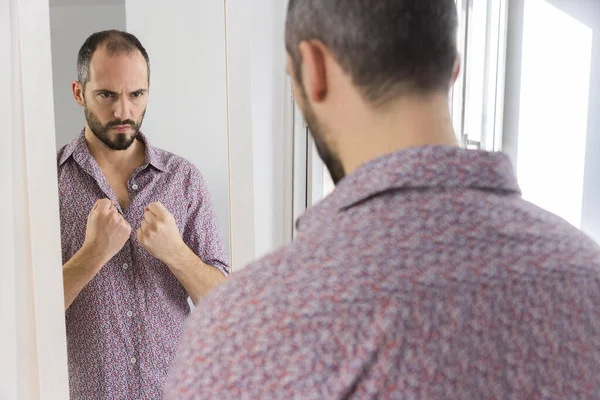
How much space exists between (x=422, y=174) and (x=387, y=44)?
10 centimetres

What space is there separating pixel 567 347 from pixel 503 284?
0.19ft

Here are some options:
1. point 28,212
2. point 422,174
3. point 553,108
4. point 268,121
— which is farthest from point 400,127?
point 553,108

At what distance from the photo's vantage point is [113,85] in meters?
0.96

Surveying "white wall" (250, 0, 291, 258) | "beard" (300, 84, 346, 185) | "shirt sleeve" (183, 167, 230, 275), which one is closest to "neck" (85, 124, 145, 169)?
"shirt sleeve" (183, 167, 230, 275)

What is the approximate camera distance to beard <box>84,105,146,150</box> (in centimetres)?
94

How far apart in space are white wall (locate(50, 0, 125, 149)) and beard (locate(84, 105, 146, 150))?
0.01 meters

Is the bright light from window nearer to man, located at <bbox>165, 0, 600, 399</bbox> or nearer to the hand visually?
the hand

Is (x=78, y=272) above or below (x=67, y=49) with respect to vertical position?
below

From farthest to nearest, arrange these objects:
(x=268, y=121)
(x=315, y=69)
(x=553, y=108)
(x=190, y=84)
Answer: (x=553, y=108) < (x=268, y=121) < (x=190, y=84) < (x=315, y=69)

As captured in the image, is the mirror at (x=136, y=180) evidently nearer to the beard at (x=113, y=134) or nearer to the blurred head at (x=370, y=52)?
the beard at (x=113, y=134)

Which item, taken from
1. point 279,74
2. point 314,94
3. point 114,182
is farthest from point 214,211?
point 314,94

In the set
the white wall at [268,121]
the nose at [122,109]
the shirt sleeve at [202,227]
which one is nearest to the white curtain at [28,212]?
the nose at [122,109]

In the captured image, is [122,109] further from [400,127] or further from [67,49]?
[400,127]

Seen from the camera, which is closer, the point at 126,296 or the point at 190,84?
the point at 126,296
